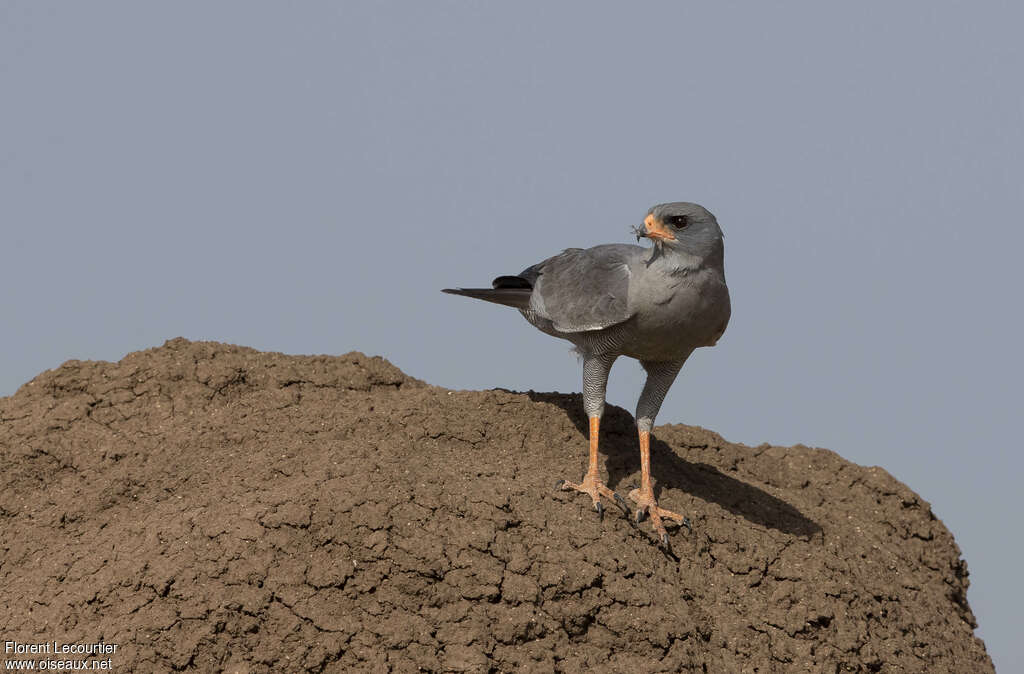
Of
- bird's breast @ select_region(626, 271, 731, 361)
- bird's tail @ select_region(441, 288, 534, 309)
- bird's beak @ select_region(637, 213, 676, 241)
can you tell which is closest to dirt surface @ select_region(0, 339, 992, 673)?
bird's tail @ select_region(441, 288, 534, 309)

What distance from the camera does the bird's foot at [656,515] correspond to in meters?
8.84

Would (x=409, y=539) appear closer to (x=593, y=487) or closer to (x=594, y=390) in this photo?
(x=593, y=487)

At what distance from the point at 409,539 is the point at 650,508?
6.58 feet

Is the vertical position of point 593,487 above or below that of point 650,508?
above

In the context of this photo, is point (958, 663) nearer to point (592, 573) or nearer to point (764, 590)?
point (764, 590)

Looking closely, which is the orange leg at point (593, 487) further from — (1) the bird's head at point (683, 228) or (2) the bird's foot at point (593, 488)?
(1) the bird's head at point (683, 228)

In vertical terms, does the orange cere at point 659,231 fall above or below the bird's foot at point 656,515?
above

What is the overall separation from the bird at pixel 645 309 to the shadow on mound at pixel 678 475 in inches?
15.2

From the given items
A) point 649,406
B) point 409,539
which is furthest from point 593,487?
point 409,539

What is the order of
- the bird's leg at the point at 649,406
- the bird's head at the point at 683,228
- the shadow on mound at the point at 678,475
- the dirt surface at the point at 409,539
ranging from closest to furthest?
the dirt surface at the point at 409,539 → the bird's head at the point at 683,228 → the bird's leg at the point at 649,406 → the shadow on mound at the point at 678,475

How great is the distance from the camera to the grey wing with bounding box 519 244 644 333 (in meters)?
8.97

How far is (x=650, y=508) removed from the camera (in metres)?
8.98

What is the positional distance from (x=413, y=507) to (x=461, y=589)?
71 centimetres

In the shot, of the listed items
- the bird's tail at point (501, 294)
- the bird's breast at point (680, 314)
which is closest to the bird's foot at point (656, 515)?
the bird's breast at point (680, 314)
